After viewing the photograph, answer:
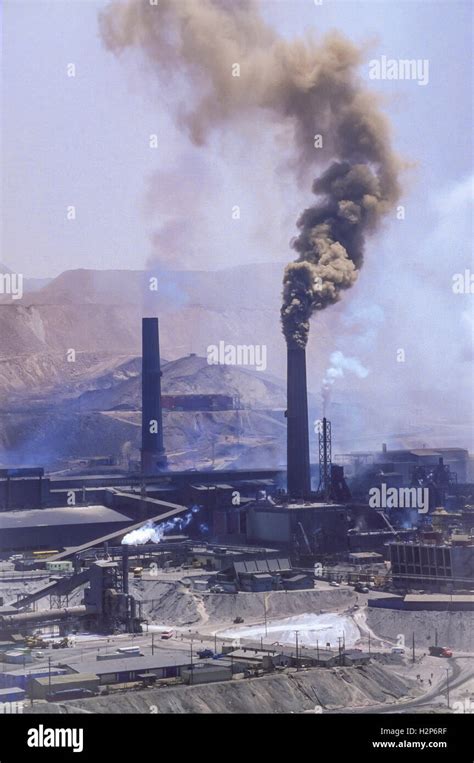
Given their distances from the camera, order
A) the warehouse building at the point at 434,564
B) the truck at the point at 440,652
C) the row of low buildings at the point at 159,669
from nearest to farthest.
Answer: the row of low buildings at the point at 159,669 < the truck at the point at 440,652 < the warehouse building at the point at 434,564

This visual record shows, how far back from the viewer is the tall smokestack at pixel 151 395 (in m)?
134

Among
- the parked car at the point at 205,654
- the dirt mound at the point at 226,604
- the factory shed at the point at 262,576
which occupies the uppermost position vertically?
the factory shed at the point at 262,576

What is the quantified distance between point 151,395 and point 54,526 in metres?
35.3

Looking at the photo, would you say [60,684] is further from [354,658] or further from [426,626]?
[426,626]

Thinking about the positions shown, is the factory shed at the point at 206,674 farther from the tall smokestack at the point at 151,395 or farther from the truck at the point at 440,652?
the tall smokestack at the point at 151,395

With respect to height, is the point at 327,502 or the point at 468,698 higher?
the point at 327,502

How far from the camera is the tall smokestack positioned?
438 ft

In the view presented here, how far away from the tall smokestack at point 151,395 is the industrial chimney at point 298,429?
28125 millimetres

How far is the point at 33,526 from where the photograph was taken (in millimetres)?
103812

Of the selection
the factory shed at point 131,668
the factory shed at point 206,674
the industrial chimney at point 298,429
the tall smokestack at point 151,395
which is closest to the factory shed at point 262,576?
the industrial chimney at point 298,429
